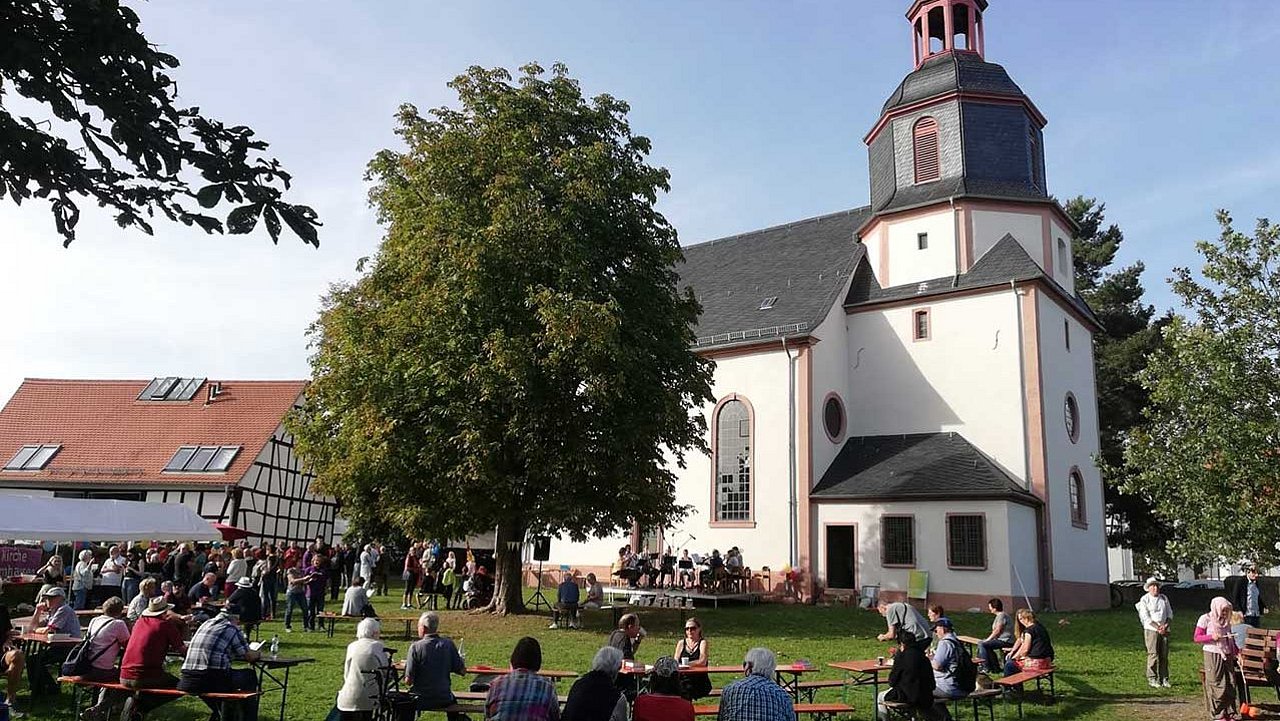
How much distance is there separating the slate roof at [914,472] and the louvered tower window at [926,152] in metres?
7.49

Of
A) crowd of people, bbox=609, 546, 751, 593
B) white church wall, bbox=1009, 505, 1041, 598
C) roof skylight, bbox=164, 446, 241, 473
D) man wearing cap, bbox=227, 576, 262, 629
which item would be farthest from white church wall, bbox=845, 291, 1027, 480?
roof skylight, bbox=164, 446, 241, 473

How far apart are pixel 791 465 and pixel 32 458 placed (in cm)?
2408

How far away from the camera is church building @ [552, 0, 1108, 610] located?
24.1 metres

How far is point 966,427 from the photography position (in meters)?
25.7

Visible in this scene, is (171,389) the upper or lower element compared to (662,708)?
upper

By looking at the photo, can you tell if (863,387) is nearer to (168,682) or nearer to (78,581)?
(78,581)

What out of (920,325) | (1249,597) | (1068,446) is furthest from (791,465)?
(1249,597)

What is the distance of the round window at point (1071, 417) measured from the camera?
85.1 feet

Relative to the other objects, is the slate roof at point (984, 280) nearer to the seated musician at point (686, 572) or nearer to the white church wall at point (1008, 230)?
the white church wall at point (1008, 230)

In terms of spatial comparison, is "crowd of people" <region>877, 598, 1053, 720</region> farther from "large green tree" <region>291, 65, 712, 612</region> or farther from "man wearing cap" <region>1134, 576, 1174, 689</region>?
"large green tree" <region>291, 65, 712, 612</region>

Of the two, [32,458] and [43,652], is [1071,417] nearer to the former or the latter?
[43,652]

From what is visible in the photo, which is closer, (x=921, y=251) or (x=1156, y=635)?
(x=1156, y=635)

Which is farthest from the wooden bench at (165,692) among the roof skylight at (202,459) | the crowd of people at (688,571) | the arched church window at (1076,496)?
the arched church window at (1076,496)

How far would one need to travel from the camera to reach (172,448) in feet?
101
